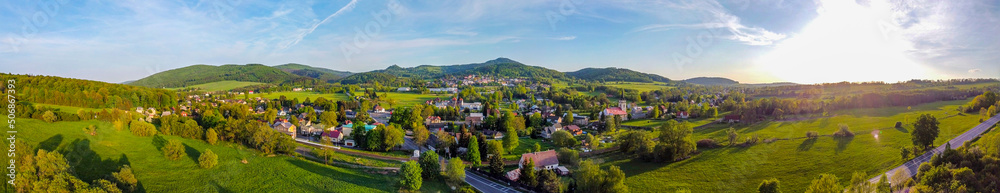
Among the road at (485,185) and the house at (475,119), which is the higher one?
the house at (475,119)

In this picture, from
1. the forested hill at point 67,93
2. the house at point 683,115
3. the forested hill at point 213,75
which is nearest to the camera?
the forested hill at point 67,93

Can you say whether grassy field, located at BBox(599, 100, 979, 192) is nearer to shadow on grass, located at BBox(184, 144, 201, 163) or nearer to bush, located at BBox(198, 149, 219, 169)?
bush, located at BBox(198, 149, 219, 169)

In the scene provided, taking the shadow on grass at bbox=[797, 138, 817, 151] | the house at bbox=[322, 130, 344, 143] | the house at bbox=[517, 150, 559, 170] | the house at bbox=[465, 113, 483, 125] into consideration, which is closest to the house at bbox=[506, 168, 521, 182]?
the house at bbox=[517, 150, 559, 170]

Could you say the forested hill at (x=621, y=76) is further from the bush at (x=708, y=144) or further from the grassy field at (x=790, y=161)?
the bush at (x=708, y=144)

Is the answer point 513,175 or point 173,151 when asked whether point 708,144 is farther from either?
point 173,151

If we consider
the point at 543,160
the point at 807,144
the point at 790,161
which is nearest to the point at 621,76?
the point at 807,144

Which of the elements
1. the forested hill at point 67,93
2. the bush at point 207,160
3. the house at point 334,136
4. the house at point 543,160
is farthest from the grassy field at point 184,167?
the forested hill at point 67,93

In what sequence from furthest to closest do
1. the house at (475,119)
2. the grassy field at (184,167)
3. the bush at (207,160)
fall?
the house at (475,119) < the bush at (207,160) < the grassy field at (184,167)
